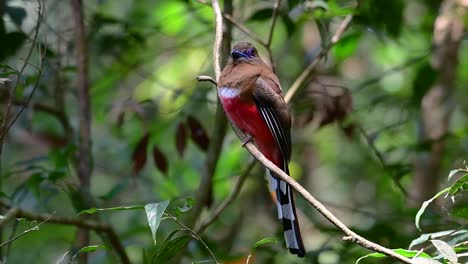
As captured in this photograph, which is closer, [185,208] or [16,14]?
[185,208]

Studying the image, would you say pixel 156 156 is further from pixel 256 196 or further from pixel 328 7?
pixel 256 196

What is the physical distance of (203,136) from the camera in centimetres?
377

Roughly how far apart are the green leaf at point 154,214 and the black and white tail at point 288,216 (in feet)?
2.77

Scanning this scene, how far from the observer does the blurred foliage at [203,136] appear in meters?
3.48

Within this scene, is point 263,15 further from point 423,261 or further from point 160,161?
point 423,261

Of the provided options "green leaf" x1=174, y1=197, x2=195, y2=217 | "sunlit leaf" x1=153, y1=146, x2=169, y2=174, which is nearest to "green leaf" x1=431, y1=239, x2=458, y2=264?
"green leaf" x1=174, y1=197, x2=195, y2=217

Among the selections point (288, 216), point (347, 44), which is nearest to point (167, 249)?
point (288, 216)

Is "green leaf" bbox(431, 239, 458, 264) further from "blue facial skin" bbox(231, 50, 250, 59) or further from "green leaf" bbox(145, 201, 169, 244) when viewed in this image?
"blue facial skin" bbox(231, 50, 250, 59)

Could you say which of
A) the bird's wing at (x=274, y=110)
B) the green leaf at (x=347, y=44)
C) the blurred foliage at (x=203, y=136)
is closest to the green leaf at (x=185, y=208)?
the blurred foliage at (x=203, y=136)

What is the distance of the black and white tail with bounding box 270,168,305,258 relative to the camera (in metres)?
2.81

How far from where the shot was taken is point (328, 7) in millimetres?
3438

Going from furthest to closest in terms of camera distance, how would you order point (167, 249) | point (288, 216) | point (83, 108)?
point (83, 108) < point (288, 216) < point (167, 249)

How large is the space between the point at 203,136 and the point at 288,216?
2.73 feet

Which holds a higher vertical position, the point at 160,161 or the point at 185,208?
the point at 185,208
